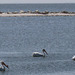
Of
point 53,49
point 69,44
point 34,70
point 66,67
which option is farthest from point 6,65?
point 69,44

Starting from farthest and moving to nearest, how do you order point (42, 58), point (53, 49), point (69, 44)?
point (69, 44) → point (53, 49) → point (42, 58)

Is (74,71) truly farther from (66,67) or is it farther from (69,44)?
(69,44)

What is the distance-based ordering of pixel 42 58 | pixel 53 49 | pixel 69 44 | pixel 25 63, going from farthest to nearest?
pixel 69 44
pixel 53 49
pixel 42 58
pixel 25 63

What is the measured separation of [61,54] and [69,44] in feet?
32.8

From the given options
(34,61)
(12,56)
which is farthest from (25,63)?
(12,56)

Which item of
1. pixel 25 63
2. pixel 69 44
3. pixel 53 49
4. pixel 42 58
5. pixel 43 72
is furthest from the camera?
pixel 69 44

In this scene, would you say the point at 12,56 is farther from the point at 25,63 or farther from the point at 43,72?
the point at 43,72

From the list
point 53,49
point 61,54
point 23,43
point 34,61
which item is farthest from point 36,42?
point 34,61

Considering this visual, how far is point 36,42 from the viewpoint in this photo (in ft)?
206

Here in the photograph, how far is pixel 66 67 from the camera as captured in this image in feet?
135

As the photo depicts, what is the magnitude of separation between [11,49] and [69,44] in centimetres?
971

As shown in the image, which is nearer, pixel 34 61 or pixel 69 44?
pixel 34 61

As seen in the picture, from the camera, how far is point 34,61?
44688 millimetres

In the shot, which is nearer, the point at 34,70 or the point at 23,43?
the point at 34,70
